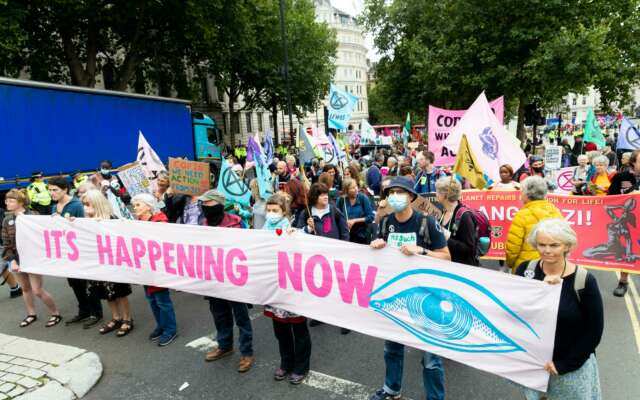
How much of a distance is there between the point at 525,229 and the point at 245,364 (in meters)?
2.92

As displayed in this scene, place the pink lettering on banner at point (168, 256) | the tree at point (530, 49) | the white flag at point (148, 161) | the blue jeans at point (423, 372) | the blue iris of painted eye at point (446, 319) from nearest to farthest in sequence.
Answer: the blue iris of painted eye at point (446, 319)
the blue jeans at point (423, 372)
the pink lettering on banner at point (168, 256)
the white flag at point (148, 161)
the tree at point (530, 49)

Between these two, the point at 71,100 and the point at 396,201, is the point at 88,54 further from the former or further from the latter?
the point at 396,201

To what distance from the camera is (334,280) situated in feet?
12.3

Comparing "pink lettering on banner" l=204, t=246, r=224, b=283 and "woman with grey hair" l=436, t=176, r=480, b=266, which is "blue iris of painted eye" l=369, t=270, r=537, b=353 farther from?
"pink lettering on banner" l=204, t=246, r=224, b=283

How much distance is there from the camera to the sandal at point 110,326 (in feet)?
17.2

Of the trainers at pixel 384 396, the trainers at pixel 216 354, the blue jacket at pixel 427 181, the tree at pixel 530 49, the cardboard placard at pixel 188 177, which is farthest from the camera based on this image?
the tree at pixel 530 49

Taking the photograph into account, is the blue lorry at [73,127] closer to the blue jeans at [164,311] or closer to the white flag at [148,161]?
the white flag at [148,161]

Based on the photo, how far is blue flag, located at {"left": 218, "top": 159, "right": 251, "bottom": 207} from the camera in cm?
621

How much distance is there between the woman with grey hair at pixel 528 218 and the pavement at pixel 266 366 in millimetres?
1145

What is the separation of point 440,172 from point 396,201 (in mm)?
5148

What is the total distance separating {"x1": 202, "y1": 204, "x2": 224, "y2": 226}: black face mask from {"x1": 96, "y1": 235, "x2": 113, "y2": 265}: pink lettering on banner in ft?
4.54

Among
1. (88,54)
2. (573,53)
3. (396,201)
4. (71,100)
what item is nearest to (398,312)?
(396,201)

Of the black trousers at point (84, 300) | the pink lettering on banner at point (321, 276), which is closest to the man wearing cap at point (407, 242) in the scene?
the pink lettering on banner at point (321, 276)

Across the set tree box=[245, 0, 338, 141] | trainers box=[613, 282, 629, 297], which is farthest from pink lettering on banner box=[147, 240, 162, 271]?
tree box=[245, 0, 338, 141]
